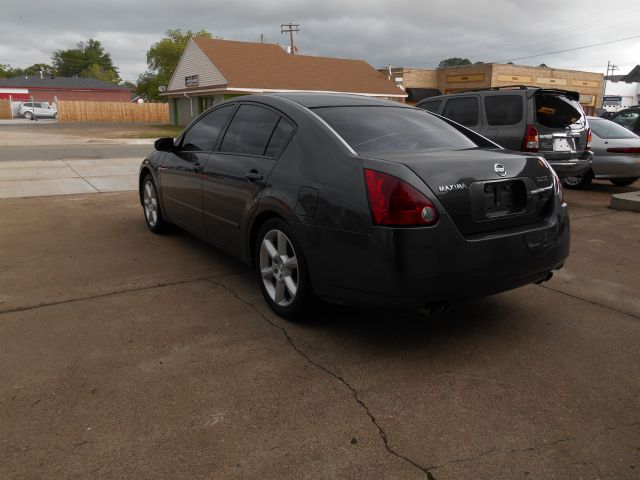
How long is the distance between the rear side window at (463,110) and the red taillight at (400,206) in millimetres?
6147

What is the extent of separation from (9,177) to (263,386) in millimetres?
10887

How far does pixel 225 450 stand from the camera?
2.44m

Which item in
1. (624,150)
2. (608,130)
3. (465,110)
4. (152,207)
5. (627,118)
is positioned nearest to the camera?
(152,207)

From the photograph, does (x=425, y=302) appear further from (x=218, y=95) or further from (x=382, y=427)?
(x=218, y=95)

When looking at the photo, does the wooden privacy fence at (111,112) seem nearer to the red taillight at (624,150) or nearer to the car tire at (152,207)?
the red taillight at (624,150)

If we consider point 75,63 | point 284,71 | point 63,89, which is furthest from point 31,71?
point 284,71

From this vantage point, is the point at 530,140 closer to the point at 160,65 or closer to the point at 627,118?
the point at 627,118

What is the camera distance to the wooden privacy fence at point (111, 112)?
5262cm

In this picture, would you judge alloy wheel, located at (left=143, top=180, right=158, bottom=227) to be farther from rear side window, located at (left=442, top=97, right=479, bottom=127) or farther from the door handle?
rear side window, located at (left=442, top=97, right=479, bottom=127)

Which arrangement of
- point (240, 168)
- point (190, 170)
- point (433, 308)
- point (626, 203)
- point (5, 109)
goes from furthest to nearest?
point (5, 109) < point (626, 203) < point (190, 170) < point (240, 168) < point (433, 308)

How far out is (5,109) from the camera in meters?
59.7

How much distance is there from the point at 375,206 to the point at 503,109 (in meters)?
6.14

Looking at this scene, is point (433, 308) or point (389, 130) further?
point (389, 130)

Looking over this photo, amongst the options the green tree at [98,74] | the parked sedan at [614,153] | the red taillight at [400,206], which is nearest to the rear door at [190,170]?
the red taillight at [400,206]
